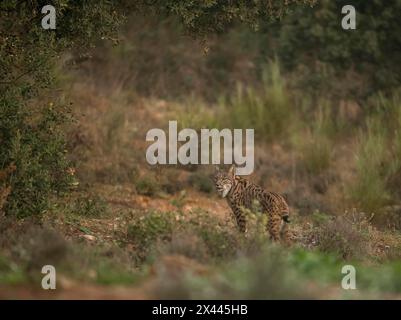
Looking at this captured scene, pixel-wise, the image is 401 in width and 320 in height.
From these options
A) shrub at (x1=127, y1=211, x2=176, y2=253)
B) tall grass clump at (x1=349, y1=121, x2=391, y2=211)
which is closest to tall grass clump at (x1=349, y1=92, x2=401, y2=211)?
tall grass clump at (x1=349, y1=121, x2=391, y2=211)

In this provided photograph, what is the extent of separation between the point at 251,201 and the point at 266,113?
7.46 metres

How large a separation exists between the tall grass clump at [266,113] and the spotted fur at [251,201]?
6.66 m

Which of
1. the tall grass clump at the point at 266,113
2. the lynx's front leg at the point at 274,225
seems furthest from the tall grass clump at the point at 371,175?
the lynx's front leg at the point at 274,225

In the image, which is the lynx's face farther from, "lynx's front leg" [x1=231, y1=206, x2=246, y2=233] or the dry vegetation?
the dry vegetation

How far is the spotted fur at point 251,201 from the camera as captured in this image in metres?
11.1

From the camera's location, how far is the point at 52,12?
36.4 ft

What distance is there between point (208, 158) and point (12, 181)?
267 inches

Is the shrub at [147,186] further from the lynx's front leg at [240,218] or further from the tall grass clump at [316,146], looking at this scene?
the lynx's front leg at [240,218]

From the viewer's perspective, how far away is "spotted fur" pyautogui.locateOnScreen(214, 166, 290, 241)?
11055 millimetres

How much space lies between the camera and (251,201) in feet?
38.1

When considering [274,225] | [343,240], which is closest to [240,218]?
[274,225]

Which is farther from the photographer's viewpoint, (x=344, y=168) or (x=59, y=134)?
(x=344, y=168)
